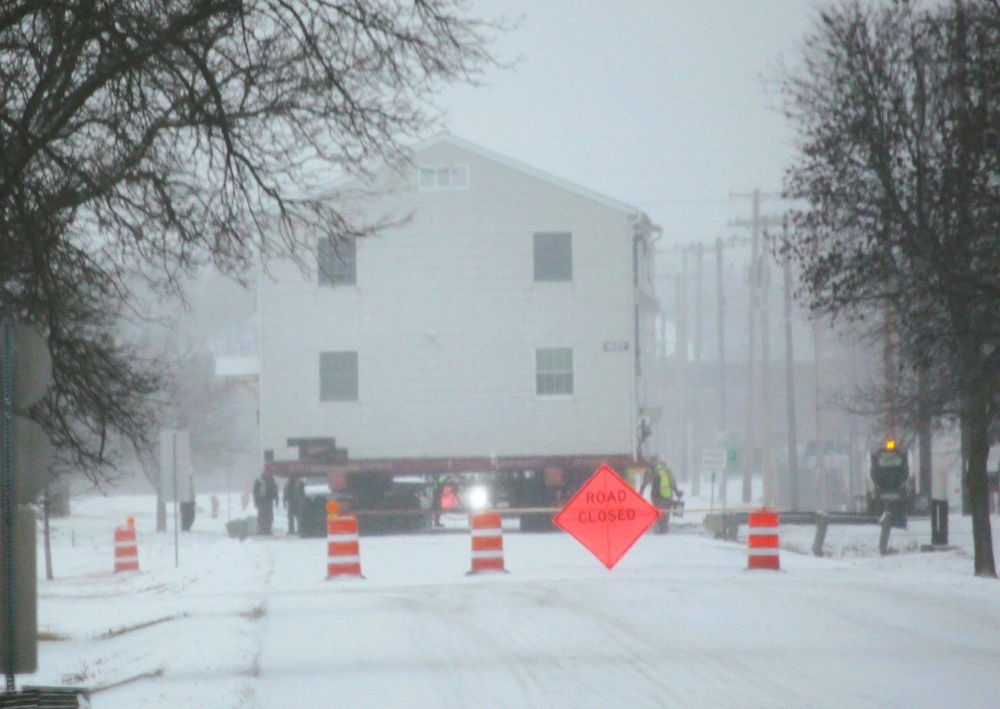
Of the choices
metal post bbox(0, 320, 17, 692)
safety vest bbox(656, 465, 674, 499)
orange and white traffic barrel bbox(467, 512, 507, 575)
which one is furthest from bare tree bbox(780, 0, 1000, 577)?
safety vest bbox(656, 465, 674, 499)

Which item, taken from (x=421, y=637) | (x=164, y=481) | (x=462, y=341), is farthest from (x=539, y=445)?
(x=421, y=637)

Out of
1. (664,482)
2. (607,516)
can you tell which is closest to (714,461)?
(664,482)

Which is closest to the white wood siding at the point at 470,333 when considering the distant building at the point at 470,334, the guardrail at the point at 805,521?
the distant building at the point at 470,334

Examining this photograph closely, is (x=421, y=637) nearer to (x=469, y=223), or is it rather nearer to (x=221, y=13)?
(x=221, y=13)

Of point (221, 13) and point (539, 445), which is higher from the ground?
point (221, 13)

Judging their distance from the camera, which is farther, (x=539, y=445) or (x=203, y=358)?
(x=203, y=358)

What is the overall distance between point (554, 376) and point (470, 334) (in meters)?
2.26

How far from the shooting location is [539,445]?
36219mm

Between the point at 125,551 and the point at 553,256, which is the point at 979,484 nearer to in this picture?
the point at 553,256

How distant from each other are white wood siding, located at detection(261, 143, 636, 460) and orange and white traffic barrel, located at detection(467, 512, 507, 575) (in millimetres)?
15172

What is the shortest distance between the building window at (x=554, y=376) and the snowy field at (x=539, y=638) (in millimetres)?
12481

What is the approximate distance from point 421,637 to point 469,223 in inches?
949

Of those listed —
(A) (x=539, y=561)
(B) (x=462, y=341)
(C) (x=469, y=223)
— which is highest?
(C) (x=469, y=223)

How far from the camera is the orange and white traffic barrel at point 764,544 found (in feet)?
66.7
